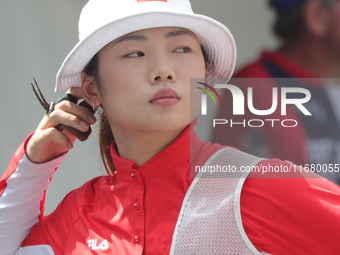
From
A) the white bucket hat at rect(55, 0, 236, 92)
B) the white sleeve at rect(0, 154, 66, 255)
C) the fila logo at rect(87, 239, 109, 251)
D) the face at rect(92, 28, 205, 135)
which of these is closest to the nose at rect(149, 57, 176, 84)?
the face at rect(92, 28, 205, 135)

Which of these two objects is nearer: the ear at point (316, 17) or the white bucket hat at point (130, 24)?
the white bucket hat at point (130, 24)

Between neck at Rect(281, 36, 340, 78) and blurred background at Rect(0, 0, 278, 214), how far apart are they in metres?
0.74

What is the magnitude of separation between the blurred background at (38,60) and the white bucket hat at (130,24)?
0.97 m

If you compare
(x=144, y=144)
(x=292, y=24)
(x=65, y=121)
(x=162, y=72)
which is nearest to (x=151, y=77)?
(x=162, y=72)

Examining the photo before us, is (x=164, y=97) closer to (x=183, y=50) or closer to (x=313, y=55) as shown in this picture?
(x=183, y=50)

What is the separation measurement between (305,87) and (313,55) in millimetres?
160

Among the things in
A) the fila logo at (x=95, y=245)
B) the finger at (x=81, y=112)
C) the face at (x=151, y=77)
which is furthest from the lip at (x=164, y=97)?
the fila logo at (x=95, y=245)

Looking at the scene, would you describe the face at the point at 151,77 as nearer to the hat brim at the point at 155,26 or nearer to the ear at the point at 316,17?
the hat brim at the point at 155,26

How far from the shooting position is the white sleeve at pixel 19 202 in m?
1.45

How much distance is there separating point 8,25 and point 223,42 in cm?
162

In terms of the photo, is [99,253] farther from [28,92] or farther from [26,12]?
[26,12]

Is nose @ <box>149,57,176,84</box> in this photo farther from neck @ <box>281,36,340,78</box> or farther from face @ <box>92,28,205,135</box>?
neck @ <box>281,36,340,78</box>

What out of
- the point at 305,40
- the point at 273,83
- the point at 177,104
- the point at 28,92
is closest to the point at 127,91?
the point at 177,104

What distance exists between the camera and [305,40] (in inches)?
56.2
